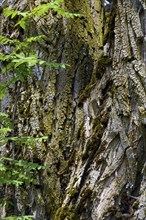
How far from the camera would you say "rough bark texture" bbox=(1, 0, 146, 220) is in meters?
1.64

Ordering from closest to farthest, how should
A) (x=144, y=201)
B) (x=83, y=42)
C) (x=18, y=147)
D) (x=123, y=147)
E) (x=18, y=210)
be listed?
(x=144, y=201) < (x=123, y=147) < (x=18, y=210) < (x=18, y=147) < (x=83, y=42)

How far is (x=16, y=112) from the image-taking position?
230 cm

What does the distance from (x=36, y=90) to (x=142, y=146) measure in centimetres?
92

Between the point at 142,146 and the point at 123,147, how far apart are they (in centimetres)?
9

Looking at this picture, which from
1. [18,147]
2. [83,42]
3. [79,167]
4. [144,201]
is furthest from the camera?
[83,42]

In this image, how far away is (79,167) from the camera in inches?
73.0

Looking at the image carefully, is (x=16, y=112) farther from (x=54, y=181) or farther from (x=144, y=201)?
(x=144, y=201)

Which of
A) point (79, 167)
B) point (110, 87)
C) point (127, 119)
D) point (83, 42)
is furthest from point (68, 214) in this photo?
point (83, 42)

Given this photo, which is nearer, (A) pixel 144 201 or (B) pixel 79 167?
(A) pixel 144 201

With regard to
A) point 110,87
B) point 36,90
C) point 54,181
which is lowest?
point 54,181

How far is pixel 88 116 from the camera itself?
2.06 m

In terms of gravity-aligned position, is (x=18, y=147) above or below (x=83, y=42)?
below

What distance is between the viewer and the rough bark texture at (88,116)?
164cm

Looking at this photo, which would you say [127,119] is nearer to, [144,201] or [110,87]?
[110,87]
